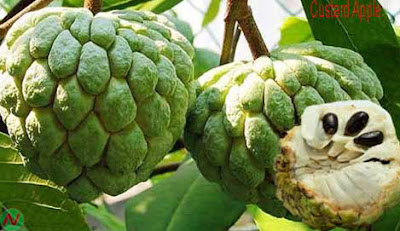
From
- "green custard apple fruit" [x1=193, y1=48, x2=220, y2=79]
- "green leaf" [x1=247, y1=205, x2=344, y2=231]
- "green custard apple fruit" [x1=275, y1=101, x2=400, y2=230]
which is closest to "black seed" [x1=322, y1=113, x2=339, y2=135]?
"green custard apple fruit" [x1=275, y1=101, x2=400, y2=230]

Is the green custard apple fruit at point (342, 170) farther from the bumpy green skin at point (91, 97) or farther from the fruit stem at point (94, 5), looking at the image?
the fruit stem at point (94, 5)

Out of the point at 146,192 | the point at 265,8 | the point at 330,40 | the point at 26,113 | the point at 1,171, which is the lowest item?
the point at 265,8

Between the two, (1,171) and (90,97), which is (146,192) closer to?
(1,171)

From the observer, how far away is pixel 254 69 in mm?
1604

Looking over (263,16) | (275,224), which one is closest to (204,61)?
(275,224)

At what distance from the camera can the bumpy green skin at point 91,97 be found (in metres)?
1.42

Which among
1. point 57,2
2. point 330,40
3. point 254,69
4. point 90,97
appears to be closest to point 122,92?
point 90,97

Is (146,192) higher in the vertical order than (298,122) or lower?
lower

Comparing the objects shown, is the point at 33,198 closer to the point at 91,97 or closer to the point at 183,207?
the point at 183,207

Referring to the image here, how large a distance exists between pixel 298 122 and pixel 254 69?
0.15m

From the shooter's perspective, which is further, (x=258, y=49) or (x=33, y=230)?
(x=33, y=230)

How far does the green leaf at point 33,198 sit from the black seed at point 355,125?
81cm

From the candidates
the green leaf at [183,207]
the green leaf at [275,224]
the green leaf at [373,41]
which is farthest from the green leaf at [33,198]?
the green leaf at [373,41]

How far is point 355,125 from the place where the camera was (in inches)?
48.9
